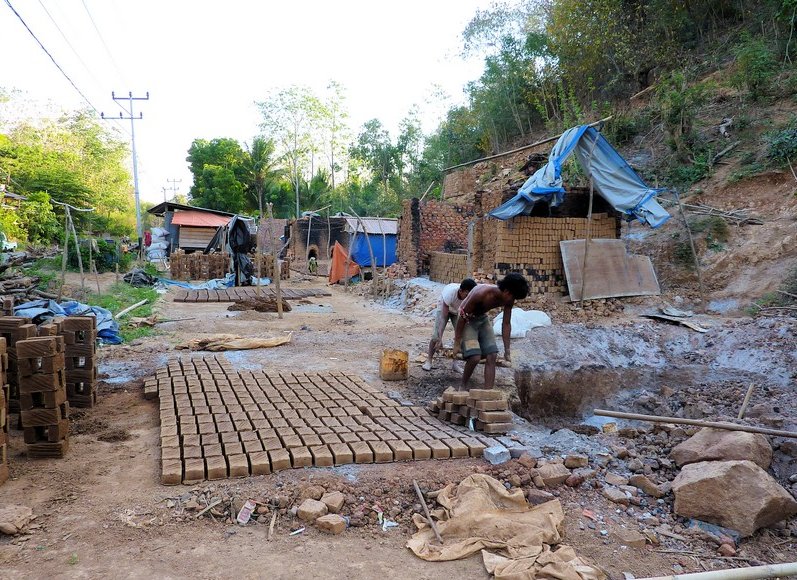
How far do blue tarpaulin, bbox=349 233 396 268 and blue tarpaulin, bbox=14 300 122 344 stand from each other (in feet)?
31.9

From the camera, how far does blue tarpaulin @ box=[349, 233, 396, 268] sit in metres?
17.9

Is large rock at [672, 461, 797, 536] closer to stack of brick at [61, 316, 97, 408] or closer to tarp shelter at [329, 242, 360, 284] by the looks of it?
stack of brick at [61, 316, 97, 408]

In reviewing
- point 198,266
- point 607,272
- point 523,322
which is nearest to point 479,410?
point 523,322

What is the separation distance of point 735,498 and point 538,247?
24.1 ft

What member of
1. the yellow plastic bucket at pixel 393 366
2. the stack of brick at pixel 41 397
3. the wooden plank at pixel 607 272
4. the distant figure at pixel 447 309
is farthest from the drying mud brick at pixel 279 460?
the wooden plank at pixel 607 272

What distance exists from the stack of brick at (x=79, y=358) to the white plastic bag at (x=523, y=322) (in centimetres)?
504

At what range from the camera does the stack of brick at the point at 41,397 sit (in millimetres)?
3345

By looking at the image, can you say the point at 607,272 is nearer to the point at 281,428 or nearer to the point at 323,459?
the point at 281,428

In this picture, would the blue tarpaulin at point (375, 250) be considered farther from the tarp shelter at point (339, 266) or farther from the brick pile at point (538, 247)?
the brick pile at point (538, 247)

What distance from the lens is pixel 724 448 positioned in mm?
3207

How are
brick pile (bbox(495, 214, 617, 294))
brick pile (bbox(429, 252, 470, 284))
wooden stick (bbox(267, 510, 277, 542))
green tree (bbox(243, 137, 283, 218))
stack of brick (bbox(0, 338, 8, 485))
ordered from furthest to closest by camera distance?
green tree (bbox(243, 137, 283, 218)), brick pile (bbox(429, 252, 470, 284)), brick pile (bbox(495, 214, 617, 294)), stack of brick (bbox(0, 338, 8, 485)), wooden stick (bbox(267, 510, 277, 542))

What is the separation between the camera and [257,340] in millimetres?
7430

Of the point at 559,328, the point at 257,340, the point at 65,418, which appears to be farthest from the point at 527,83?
the point at 65,418

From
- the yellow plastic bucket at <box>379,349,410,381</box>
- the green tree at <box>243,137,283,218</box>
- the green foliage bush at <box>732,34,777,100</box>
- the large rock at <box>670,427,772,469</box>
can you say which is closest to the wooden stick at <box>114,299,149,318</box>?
the yellow plastic bucket at <box>379,349,410,381</box>
